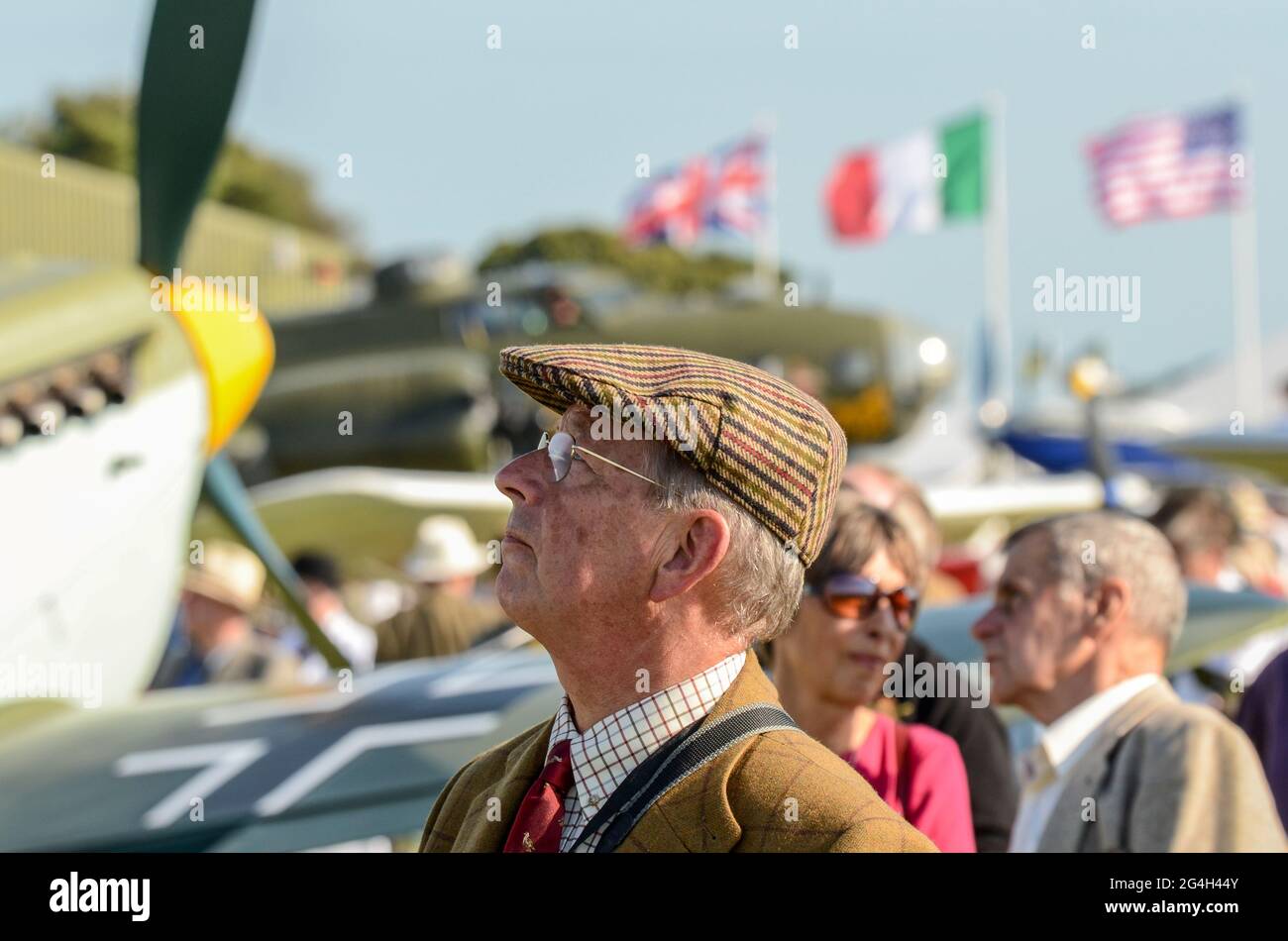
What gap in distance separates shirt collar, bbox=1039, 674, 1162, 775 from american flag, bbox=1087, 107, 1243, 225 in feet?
71.8

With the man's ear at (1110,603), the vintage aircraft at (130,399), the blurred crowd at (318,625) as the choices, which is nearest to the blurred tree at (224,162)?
the blurred crowd at (318,625)

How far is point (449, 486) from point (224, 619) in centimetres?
925

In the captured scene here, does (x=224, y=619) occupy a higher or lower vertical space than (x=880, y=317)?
lower

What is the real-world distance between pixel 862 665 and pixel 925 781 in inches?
10.9

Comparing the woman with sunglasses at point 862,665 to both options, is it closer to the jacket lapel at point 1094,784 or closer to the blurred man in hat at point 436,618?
the jacket lapel at point 1094,784

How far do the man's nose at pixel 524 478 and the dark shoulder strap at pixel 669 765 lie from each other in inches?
13.8

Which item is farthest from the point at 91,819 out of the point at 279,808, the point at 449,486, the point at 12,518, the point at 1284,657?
the point at 449,486

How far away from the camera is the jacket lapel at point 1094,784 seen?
269 centimetres

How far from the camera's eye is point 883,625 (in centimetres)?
304

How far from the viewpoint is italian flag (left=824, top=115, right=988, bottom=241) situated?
26062 millimetres

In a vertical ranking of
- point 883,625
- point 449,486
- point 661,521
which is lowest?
point 449,486

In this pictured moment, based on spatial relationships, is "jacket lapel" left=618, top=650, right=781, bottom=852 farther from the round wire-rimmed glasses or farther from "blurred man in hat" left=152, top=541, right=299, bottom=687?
"blurred man in hat" left=152, top=541, right=299, bottom=687

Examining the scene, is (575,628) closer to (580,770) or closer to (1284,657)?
(580,770)

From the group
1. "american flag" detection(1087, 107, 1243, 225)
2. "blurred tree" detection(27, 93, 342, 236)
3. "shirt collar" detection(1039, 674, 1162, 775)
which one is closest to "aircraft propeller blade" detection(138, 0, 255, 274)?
"shirt collar" detection(1039, 674, 1162, 775)
